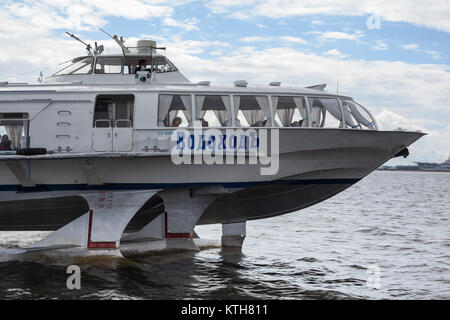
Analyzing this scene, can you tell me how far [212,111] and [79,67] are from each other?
13.7ft

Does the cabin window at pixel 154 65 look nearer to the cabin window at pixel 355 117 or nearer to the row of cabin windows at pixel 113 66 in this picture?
the row of cabin windows at pixel 113 66

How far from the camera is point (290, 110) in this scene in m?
12.7

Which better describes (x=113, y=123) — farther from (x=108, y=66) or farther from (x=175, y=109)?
(x=108, y=66)

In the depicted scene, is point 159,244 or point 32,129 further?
point 159,244

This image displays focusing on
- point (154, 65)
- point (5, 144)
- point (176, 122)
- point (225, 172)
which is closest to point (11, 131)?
point (5, 144)

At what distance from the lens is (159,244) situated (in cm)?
1338

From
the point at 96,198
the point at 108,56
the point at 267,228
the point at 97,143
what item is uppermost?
the point at 108,56

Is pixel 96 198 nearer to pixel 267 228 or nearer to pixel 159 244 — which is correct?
pixel 159 244

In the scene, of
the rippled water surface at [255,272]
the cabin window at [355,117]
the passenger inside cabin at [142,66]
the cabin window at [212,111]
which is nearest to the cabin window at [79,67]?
the passenger inside cabin at [142,66]

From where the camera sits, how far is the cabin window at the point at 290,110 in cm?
1258

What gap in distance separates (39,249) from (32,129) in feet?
9.70

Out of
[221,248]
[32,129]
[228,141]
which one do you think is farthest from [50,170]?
[221,248]

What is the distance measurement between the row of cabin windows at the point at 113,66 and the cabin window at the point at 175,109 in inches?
74.0

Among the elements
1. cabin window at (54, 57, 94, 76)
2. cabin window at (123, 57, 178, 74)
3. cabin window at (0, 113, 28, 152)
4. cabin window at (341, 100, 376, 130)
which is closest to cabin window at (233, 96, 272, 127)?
cabin window at (341, 100, 376, 130)
